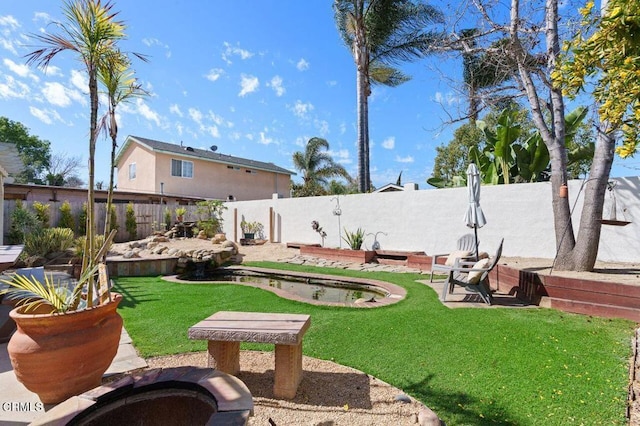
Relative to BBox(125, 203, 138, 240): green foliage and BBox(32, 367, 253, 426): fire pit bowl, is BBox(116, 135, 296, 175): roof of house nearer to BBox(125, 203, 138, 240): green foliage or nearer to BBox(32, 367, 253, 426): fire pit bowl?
BBox(125, 203, 138, 240): green foliage

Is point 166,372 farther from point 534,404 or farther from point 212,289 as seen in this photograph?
point 212,289

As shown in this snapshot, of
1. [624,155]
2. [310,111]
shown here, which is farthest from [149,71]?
[310,111]

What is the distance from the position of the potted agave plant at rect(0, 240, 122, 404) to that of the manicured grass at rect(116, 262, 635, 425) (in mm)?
1160

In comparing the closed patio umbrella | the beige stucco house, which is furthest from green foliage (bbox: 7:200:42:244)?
the closed patio umbrella

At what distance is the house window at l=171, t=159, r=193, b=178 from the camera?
856 inches

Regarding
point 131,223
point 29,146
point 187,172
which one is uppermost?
point 29,146

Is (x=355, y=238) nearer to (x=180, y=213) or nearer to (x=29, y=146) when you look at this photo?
(x=180, y=213)

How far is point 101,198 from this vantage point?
18.4 metres

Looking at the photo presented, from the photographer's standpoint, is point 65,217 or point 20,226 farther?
point 65,217

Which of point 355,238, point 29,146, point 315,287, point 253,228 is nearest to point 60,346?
point 315,287

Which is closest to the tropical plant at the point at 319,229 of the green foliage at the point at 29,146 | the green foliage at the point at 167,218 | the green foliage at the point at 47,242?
the green foliage at the point at 47,242

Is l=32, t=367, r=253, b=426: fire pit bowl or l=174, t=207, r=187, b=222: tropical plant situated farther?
l=174, t=207, r=187, b=222: tropical plant

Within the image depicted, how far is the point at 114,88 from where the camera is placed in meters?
3.22

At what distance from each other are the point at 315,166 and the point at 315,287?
21047 mm
